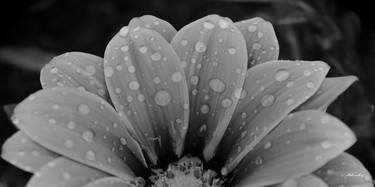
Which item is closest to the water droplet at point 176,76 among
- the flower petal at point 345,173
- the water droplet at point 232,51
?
the water droplet at point 232,51

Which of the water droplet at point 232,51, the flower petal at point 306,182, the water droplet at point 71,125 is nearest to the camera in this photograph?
the flower petal at point 306,182

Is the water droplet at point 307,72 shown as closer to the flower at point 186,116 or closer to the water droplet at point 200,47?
the flower at point 186,116

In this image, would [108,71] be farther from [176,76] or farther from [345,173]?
[345,173]

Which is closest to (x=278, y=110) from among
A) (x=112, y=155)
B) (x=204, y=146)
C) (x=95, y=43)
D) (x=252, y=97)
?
(x=252, y=97)

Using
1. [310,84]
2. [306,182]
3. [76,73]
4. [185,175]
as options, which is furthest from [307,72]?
[76,73]

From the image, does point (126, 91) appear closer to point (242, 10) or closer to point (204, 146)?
point (204, 146)

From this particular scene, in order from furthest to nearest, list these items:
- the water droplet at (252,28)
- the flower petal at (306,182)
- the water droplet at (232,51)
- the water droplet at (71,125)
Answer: the water droplet at (252,28) < the water droplet at (232,51) < the water droplet at (71,125) < the flower petal at (306,182)

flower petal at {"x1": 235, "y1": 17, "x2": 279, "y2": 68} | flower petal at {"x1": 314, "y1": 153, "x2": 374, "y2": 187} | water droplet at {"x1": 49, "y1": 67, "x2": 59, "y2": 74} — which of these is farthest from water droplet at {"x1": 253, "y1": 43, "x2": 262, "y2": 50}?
water droplet at {"x1": 49, "y1": 67, "x2": 59, "y2": 74}

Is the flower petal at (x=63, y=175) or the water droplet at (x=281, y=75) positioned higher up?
the water droplet at (x=281, y=75)
